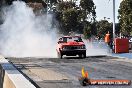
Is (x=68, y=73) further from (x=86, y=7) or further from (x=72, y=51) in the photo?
(x=86, y=7)

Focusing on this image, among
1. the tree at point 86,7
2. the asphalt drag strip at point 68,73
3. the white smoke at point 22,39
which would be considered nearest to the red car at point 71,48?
the white smoke at point 22,39

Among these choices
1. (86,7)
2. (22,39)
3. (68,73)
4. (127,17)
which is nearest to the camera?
(68,73)

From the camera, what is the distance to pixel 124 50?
34188mm

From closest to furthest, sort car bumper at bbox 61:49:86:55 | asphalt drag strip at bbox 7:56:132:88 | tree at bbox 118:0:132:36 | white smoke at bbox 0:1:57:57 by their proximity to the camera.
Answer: asphalt drag strip at bbox 7:56:132:88 → car bumper at bbox 61:49:86:55 → white smoke at bbox 0:1:57:57 → tree at bbox 118:0:132:36

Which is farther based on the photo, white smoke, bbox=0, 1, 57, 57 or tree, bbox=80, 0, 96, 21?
tree, bbox=80, 0, 96, 21

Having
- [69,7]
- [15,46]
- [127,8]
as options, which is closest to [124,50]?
[15,46]

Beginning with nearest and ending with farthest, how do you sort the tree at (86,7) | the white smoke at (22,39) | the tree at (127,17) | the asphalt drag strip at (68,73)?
the asphalt drag strip at (68,73) < the white smoke at (22,39) < the tree at (127,17) < the tree at (86,7)

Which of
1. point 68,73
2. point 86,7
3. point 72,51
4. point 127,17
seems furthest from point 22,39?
point 86,7

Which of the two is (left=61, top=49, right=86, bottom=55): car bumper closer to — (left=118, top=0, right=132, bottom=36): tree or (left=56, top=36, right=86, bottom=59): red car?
(left=56, top=36, right=86, bottom=59): red car

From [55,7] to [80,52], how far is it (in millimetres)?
90630

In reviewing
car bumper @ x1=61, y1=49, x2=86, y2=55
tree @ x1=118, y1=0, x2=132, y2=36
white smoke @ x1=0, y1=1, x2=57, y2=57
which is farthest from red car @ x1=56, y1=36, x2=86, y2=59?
tree @ x1=118, y1=0, x2=132, y2=36

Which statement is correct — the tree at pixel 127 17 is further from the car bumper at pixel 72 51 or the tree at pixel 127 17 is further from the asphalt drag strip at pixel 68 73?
the asphalt drag strip at pixel 68 73

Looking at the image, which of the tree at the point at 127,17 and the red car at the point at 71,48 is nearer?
the red car at the point at 71,48

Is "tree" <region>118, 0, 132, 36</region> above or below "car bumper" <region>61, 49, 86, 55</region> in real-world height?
above
